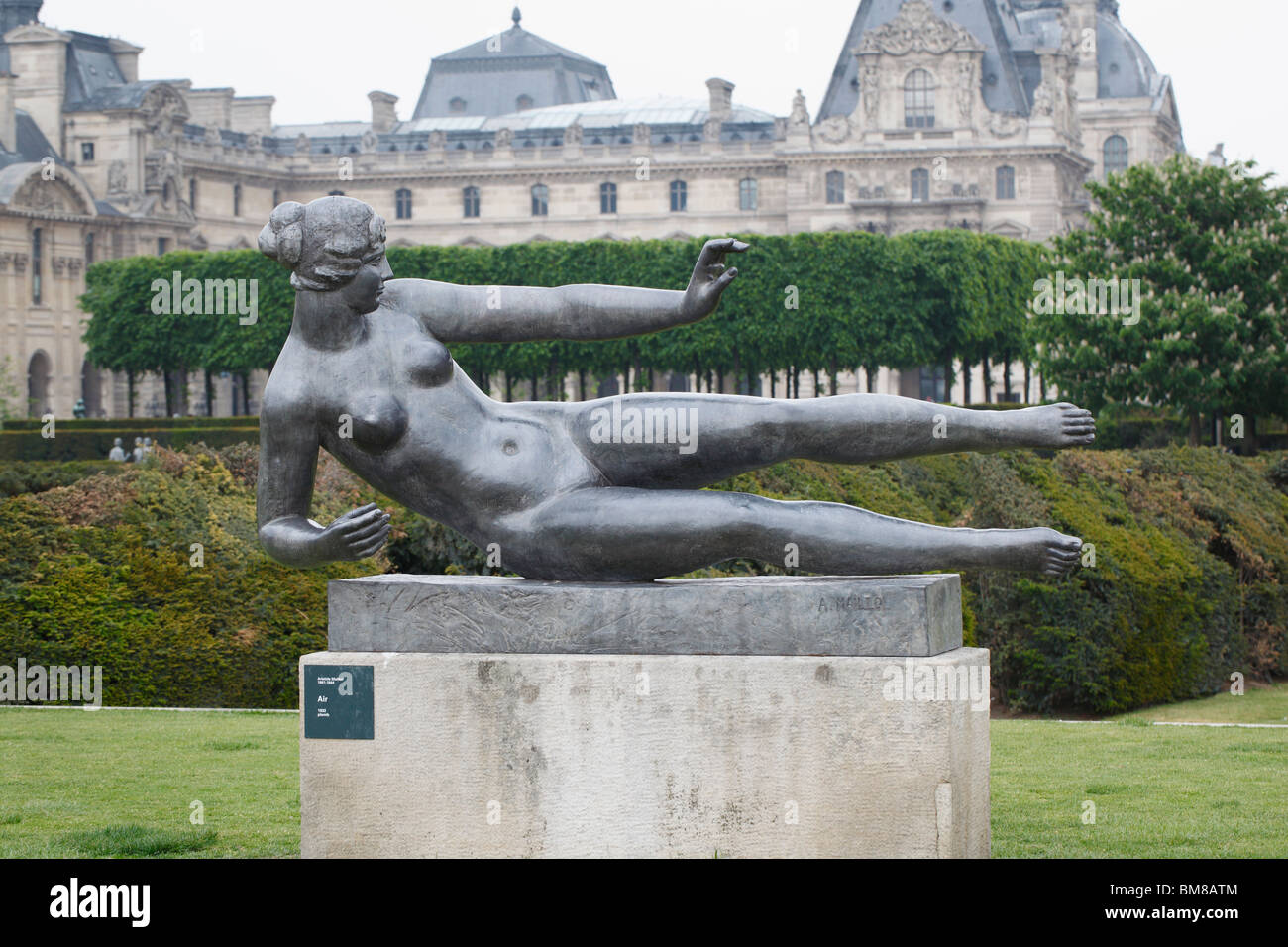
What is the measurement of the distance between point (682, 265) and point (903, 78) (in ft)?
72.3

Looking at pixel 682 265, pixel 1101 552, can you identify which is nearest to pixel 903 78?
pixel 682 265

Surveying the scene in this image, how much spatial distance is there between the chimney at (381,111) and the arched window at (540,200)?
10330 millimetres

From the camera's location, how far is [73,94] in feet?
240

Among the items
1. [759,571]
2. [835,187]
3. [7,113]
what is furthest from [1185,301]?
[7,113]

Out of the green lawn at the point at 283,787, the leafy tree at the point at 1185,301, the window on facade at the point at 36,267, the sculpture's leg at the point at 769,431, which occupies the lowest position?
the green lawn at the point at 283,787

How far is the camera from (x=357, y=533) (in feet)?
20.4

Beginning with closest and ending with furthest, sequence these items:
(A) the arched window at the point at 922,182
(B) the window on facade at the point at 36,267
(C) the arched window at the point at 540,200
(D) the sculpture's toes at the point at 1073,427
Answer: (D) the sculpture's toes at the point at 1073,427 < (B) the window on facade at the point at 36,267 < (A) the arched window at the point at 922,182 < (C) the arched window at the point at 540,200

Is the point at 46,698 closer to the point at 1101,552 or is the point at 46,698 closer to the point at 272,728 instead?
the point at 272,728

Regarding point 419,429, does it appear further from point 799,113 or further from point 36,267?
point 799,113

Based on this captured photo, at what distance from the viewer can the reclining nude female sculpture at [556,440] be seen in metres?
6.28

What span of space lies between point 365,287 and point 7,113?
66430mm
